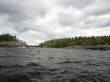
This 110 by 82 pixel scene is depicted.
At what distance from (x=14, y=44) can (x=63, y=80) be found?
188780mm

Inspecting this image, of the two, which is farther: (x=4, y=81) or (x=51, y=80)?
(x=51, y=80)

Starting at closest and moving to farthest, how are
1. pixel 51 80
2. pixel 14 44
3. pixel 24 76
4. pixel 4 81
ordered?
pixel 4 81
pixel 51 80
pixel 24 76
pixel 14 44

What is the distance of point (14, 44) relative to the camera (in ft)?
637

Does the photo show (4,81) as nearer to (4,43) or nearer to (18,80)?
(18,80)

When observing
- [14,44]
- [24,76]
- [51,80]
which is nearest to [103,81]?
[51,80]

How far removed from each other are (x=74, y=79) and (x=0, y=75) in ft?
19.2

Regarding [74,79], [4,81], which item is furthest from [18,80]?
[74,79]

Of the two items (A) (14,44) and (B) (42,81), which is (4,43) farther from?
(B) (42,81)

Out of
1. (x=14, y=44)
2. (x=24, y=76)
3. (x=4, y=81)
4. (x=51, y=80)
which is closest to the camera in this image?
(x=4, y=81)

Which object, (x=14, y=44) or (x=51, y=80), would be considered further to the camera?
(x=14, y=44)

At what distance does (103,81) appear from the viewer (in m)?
12.3

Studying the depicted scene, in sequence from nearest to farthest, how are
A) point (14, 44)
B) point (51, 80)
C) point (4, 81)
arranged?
point (4, 81) < point (51, 80) < point (14, 44)

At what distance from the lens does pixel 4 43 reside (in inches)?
7653

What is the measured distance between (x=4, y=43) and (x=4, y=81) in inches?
7563
